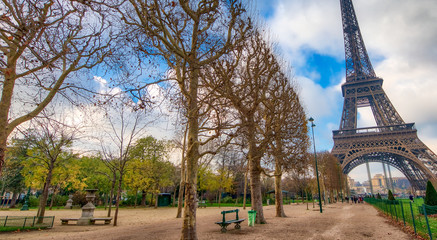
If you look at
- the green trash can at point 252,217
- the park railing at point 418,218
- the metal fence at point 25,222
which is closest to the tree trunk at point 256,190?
the green trash can at point 252,217

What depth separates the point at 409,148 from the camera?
4381 cm

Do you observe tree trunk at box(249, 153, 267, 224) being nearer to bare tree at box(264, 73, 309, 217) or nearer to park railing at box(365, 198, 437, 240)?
bare tree at box(264, 73, 309, 217)

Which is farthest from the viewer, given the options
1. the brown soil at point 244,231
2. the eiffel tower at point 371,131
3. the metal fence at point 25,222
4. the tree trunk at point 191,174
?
the eiffel tower at point 371,131

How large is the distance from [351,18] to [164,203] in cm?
6471

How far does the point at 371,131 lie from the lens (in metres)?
50.1

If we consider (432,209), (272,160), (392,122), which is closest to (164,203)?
(272,160)

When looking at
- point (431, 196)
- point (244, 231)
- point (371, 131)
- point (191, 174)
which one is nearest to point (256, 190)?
point (244, 231)

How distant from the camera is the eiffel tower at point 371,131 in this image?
4381cm

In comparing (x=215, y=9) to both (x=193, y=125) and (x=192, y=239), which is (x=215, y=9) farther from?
(x=192, y=239)

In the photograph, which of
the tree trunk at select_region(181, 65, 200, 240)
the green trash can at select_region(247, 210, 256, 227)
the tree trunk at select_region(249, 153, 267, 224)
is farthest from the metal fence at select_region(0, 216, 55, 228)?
the tree trunk at select_region(249, 153, 267, 224)

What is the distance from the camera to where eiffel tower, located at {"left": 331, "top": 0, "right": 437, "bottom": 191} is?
43.8 metres

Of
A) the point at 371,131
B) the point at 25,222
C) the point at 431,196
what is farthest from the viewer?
the point at 371,131

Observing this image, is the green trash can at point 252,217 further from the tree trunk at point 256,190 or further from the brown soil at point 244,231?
the tree trunk at point 256,190

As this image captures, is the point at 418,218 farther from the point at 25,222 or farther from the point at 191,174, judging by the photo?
the point at 25,222
